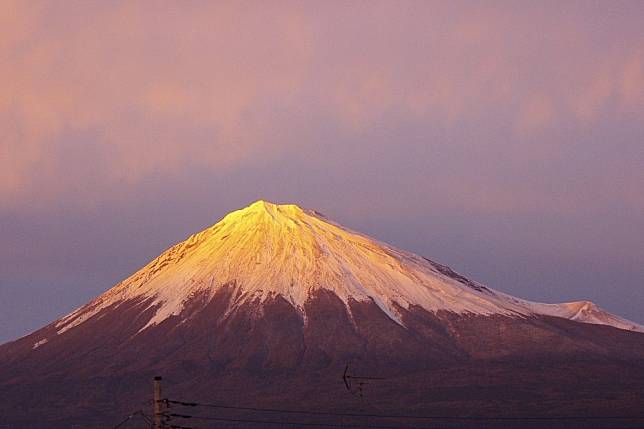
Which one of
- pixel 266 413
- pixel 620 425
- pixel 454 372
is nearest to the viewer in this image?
pixel 620 425

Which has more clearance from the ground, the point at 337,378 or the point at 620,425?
the point at 337,378

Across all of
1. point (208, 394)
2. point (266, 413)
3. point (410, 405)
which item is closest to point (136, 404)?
point (208, 394)

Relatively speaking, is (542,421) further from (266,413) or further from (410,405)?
(266,413)

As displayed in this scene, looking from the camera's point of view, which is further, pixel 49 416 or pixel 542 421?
pixel 49 416

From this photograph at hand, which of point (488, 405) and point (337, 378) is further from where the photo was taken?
point (337, 378)

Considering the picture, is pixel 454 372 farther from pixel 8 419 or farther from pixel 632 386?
pixel 8 419

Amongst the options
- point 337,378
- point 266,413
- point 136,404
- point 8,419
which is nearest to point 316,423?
point 266,413

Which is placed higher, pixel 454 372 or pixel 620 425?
pixel 454 372

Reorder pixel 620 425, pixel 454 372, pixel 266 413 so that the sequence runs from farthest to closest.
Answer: pixel 454 372 < pixel 266 413 < pixel 620 425
